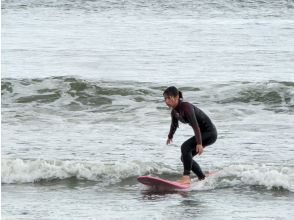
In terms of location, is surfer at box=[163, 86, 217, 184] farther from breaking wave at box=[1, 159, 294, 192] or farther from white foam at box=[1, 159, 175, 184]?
white foam at box=[1, 159, 175, 184]

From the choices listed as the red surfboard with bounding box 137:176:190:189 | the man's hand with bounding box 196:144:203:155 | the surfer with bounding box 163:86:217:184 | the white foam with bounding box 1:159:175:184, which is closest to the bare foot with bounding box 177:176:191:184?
the surfer with bounding box 163:86:217:184

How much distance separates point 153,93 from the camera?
22922 millimetres

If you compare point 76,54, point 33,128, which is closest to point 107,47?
point 76,54

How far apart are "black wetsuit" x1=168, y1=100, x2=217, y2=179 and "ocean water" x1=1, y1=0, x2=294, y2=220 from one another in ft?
0.97

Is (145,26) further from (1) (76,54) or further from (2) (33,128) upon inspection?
(2) (33,128)

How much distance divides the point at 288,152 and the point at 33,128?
201 inches

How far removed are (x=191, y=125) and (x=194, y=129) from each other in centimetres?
8

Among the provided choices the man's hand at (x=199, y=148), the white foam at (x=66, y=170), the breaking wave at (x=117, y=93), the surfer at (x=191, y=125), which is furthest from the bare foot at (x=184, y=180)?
the breaking wave at (x=117, y=93)

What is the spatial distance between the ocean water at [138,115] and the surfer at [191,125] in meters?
0.27

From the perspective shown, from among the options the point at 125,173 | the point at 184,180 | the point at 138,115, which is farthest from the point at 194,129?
the point at 138,115

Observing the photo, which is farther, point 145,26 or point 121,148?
point 145,26

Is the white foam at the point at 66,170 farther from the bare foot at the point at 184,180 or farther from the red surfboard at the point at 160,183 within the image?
the bare foot at the point at 184,180

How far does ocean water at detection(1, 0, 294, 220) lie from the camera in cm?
1167

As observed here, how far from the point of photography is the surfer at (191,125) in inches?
480
